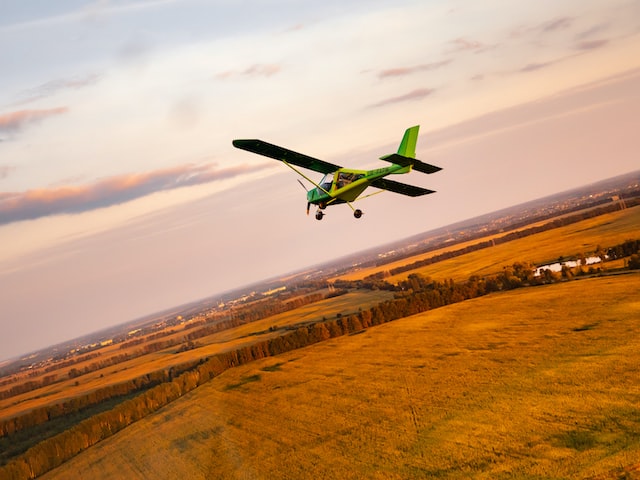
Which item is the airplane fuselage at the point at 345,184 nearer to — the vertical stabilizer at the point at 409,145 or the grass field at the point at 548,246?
the vertical stabilizer at the point at 409,145

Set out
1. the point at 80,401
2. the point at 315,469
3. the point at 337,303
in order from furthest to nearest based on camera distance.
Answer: the point at 337,303 → the point at 80,401 → the point at 315,469

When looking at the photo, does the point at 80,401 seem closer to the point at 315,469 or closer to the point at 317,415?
the point at 317,415

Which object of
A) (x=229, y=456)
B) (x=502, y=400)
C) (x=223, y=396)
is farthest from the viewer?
(x=223, y=396)

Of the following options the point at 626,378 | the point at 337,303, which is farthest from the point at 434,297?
the point at 626,378

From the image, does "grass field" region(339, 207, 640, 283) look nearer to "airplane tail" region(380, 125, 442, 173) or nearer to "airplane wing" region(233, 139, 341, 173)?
"airplane tail" region(380, 125, 442, 173)

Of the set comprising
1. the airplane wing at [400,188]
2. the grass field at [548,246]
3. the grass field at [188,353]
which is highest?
the airplane wing at [400,188]

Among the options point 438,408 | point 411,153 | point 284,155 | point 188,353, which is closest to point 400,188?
point 411,153

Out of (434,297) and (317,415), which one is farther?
(434,297)

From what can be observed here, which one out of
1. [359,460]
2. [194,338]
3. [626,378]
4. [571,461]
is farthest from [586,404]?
[194,338]

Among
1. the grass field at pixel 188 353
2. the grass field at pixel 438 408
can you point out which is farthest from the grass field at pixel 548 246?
the grass field at pixel 438 408
